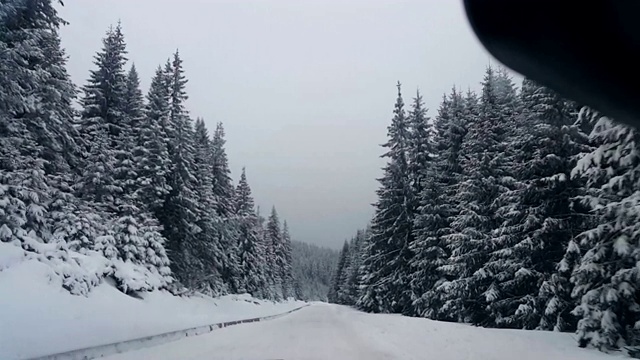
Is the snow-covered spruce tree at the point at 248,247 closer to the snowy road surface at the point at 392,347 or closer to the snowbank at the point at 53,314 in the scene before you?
the snowbank at the point at 53,314

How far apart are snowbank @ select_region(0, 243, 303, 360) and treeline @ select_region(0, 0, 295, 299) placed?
830 millimetres

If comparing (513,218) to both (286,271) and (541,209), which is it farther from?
(286,271)

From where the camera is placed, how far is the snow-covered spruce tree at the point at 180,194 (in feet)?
109

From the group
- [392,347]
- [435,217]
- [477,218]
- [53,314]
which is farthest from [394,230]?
[53,314]

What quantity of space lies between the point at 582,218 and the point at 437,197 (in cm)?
1225

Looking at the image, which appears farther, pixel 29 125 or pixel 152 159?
pixel 152 159

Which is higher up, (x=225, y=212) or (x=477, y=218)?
(x=225, y=212)

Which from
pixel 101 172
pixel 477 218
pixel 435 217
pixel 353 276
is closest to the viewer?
pixel 477 218

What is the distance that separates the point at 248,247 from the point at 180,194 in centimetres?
2295

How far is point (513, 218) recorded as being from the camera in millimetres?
20312

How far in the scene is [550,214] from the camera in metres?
18.9

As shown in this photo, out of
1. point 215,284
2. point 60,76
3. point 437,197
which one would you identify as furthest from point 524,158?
point 215,284

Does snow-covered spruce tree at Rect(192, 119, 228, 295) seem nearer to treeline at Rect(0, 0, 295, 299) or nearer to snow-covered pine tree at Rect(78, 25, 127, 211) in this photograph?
treeline at Rect(0, 0, 295, 299)

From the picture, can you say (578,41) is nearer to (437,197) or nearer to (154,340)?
(154,340)
